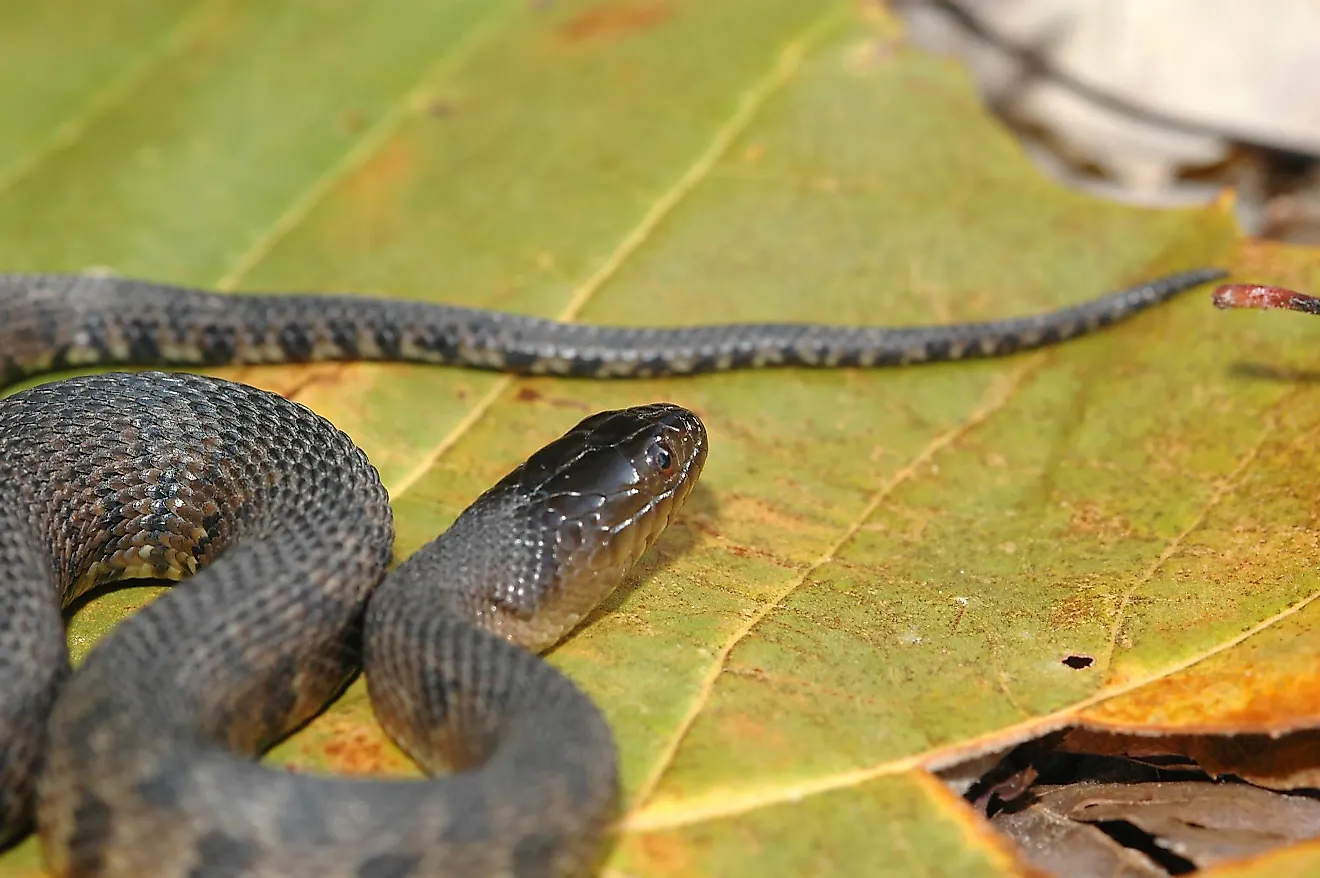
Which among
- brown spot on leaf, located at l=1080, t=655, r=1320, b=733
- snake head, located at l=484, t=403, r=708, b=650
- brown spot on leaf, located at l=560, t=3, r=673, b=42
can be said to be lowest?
brown spot on leaf, located at l=1080, t=655, r=1320, b=733

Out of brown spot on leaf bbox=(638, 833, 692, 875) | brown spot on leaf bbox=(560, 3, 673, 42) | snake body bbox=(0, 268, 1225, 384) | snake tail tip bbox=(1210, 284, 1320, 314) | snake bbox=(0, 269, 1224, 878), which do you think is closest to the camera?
snake bbox=(0, 269, 1224, 878)

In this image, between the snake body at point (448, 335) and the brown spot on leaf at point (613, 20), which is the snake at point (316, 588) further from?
the brown spot on leaf at point (613, 20)

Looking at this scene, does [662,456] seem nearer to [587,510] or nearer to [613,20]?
[587,510]

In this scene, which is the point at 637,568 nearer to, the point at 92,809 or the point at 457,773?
the point at 457,773

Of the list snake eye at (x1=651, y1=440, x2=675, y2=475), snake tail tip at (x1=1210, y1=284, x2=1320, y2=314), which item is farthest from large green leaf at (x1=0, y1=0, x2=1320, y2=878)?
snake tail tip at (x1=1210, y1=284, x2=1320, y2=314)

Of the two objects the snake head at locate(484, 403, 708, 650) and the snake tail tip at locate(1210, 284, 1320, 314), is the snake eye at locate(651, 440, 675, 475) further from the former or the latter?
the snake tail tip at locate(1210, 284, 1320, 314)

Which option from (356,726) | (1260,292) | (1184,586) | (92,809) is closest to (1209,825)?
(1184,586)

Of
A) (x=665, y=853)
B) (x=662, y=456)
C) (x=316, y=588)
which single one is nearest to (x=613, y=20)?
(x=662, y=456)
